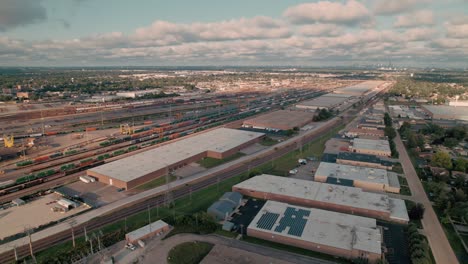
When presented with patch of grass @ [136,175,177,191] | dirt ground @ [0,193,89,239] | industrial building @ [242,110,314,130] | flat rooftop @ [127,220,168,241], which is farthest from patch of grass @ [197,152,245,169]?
industrial building @ [242,110,314,130]

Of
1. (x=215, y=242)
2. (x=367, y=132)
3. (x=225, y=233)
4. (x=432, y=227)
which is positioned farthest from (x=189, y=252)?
(x=367, y=132)

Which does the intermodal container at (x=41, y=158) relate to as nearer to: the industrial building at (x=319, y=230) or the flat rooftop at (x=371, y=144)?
the industrial building at (x=319, y=230)

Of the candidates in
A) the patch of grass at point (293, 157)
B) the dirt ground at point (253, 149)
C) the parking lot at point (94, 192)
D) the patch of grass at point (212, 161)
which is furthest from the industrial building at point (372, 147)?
the parking lot at point (94, 192)

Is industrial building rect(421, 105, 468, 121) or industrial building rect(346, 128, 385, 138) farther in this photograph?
industrial building rect(421, 105, 468, 121)

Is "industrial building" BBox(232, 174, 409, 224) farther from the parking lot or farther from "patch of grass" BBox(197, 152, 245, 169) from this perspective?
the parking lot

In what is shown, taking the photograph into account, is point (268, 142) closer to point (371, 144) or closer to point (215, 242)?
point (371, 144)
